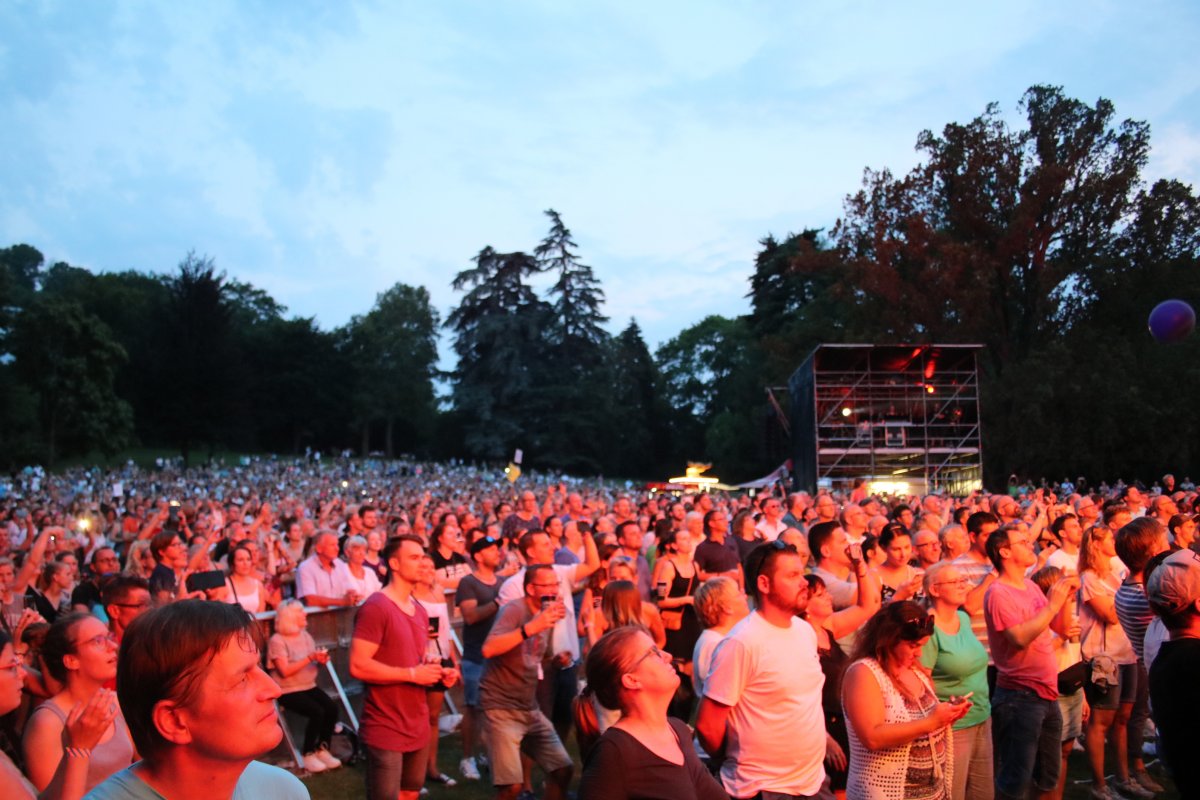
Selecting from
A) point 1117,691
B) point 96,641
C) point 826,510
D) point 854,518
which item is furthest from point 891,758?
point 826,510

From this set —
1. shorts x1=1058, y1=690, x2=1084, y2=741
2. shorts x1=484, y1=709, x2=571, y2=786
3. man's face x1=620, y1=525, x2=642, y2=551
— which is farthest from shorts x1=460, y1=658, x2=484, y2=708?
shorts x1=1058, y1=690, x2=1084, y2=741

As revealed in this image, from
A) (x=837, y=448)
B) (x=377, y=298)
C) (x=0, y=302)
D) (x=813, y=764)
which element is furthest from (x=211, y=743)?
(x=377, y=298)

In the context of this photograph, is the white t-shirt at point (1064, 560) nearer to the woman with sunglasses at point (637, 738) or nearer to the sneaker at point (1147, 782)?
the sneaker at point (1147, 782)

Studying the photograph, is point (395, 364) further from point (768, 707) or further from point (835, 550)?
point (768, 707)

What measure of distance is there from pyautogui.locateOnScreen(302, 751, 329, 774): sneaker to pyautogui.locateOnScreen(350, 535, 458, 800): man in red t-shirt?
2519mm

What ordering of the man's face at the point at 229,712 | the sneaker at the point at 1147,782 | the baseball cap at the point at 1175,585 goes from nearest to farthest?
the man's face at the point at 229,712
the baseball cap at the point at 1175,585
the sneaker at the point at 1147,782

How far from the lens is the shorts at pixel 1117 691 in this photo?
246 inches

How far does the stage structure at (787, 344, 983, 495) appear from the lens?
28812mm

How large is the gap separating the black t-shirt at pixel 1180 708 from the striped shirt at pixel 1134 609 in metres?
1.53

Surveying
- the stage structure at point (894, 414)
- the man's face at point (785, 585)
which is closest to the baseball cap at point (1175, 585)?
the man's face at point (785, 585)

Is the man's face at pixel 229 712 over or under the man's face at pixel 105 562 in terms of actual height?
over

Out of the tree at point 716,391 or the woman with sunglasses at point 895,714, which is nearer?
the woman with sunglasses at point 895,714

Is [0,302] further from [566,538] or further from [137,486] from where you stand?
[566,538]

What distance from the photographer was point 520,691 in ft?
18.6
